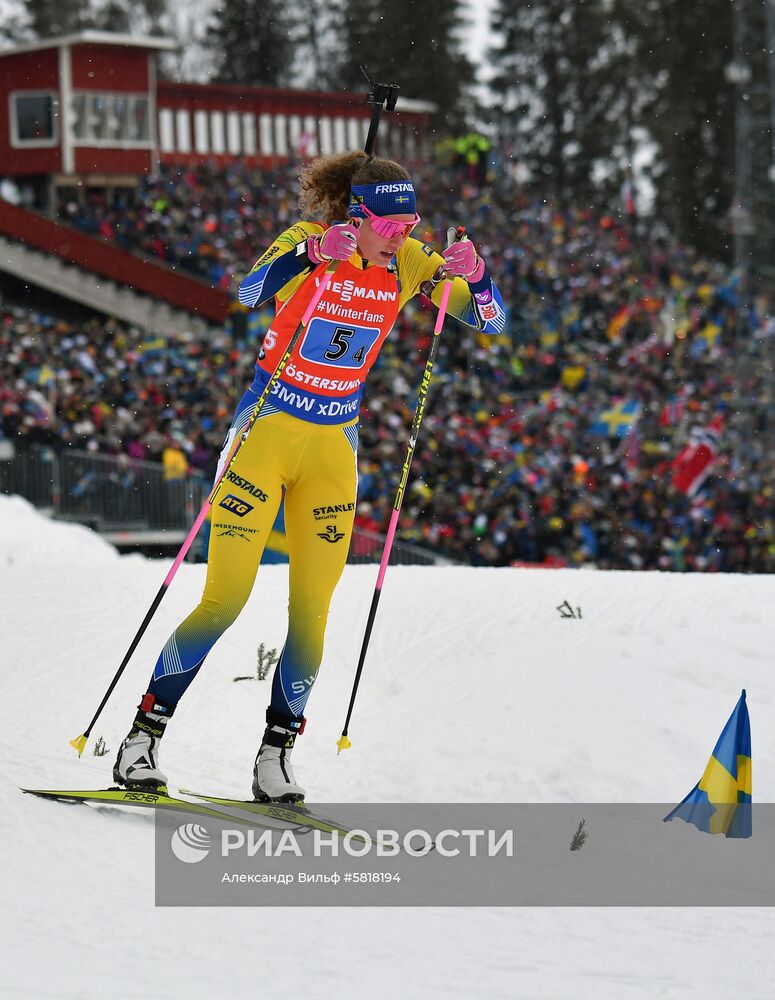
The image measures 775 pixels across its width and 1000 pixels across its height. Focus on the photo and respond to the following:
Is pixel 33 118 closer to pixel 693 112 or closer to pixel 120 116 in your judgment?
pixel 120 116

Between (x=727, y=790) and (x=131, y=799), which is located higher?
(x=131, y=799)

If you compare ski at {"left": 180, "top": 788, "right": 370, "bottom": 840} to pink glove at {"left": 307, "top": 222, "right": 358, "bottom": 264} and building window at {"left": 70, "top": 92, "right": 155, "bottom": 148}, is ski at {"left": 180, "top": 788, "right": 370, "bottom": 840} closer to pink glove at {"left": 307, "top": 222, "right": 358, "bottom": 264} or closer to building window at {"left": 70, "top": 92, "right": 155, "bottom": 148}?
pink glove at {"left": 307, "top": 222, "right": 358, "bottom": 264}

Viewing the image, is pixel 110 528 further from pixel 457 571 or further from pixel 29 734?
pixel 29 734

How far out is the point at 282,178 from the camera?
1035 inches

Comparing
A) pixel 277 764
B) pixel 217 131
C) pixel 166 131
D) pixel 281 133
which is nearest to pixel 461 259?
Result: pixel 277 764

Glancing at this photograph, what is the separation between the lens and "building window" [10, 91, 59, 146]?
30.4 metres

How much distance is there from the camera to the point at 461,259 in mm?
4348

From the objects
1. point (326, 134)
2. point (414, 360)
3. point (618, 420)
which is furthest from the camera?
point (326, 134)

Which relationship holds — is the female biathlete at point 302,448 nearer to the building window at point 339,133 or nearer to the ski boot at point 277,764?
the ski boot at point 277,764

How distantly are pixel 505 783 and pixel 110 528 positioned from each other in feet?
33.7

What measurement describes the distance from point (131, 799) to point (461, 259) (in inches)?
81.2

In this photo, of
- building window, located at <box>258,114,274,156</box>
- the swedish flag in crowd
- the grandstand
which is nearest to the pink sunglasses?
the grandstand

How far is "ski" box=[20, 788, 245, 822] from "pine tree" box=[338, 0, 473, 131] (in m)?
36.3

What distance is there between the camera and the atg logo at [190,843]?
3.54 metres
